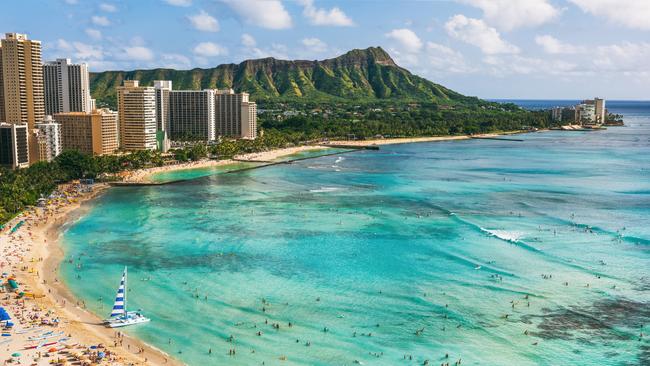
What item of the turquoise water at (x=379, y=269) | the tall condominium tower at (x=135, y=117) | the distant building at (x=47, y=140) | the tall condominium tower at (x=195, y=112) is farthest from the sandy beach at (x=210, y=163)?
the tall condominium tower at (x=195, y=112)

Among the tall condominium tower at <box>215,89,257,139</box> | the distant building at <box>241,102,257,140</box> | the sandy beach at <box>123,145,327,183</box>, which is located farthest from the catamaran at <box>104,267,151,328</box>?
the tall condominium tower at <box>215,89,257,139</box>

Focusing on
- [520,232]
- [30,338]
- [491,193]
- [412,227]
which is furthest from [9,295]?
[491,193]

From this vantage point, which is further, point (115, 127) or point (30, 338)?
point (115, 127)

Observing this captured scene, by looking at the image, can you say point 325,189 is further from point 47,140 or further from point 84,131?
point 84,131

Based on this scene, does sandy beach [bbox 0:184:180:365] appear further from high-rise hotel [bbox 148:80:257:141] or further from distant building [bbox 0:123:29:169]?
high-rise hotel [bbox 148:80:257:141]

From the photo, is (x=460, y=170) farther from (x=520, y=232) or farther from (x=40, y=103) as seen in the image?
(x=40, y=103)
